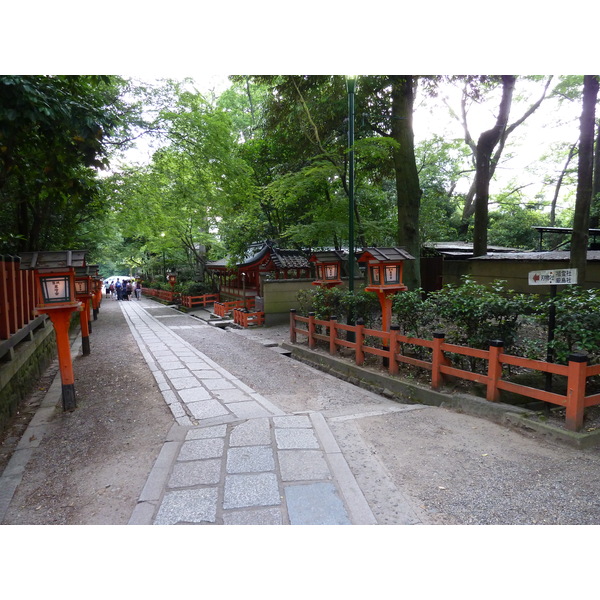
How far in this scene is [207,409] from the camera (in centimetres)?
486

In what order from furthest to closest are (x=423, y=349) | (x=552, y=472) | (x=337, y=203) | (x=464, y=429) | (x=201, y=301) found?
(x=201, y=301)
(x=337, y=203)
(x=423, y=349)
(x=464, y=429)
(x=552, y=472)

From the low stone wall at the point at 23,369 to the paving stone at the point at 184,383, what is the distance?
2135mm

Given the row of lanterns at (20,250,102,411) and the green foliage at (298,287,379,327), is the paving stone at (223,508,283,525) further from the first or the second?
the green foliage at (298,287,379,327)

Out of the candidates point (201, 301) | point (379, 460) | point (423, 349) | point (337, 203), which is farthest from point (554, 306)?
point (201, 301)

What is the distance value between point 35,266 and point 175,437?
305 centimetres

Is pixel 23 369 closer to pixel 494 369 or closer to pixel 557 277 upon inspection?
pixel 494 369

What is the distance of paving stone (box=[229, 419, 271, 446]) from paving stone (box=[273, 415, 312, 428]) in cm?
12

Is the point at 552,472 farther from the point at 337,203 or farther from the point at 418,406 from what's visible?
the point at 337,203

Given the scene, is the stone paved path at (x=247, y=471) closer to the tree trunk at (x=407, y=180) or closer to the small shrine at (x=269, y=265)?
the tree trunk at (x=407, y=180)

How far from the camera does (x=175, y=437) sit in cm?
397

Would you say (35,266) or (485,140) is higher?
(485,140)

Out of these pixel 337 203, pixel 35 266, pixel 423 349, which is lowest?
pixel 423 349

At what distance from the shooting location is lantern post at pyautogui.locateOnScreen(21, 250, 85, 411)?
5074mm

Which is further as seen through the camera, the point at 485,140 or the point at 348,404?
the point at 485,140
